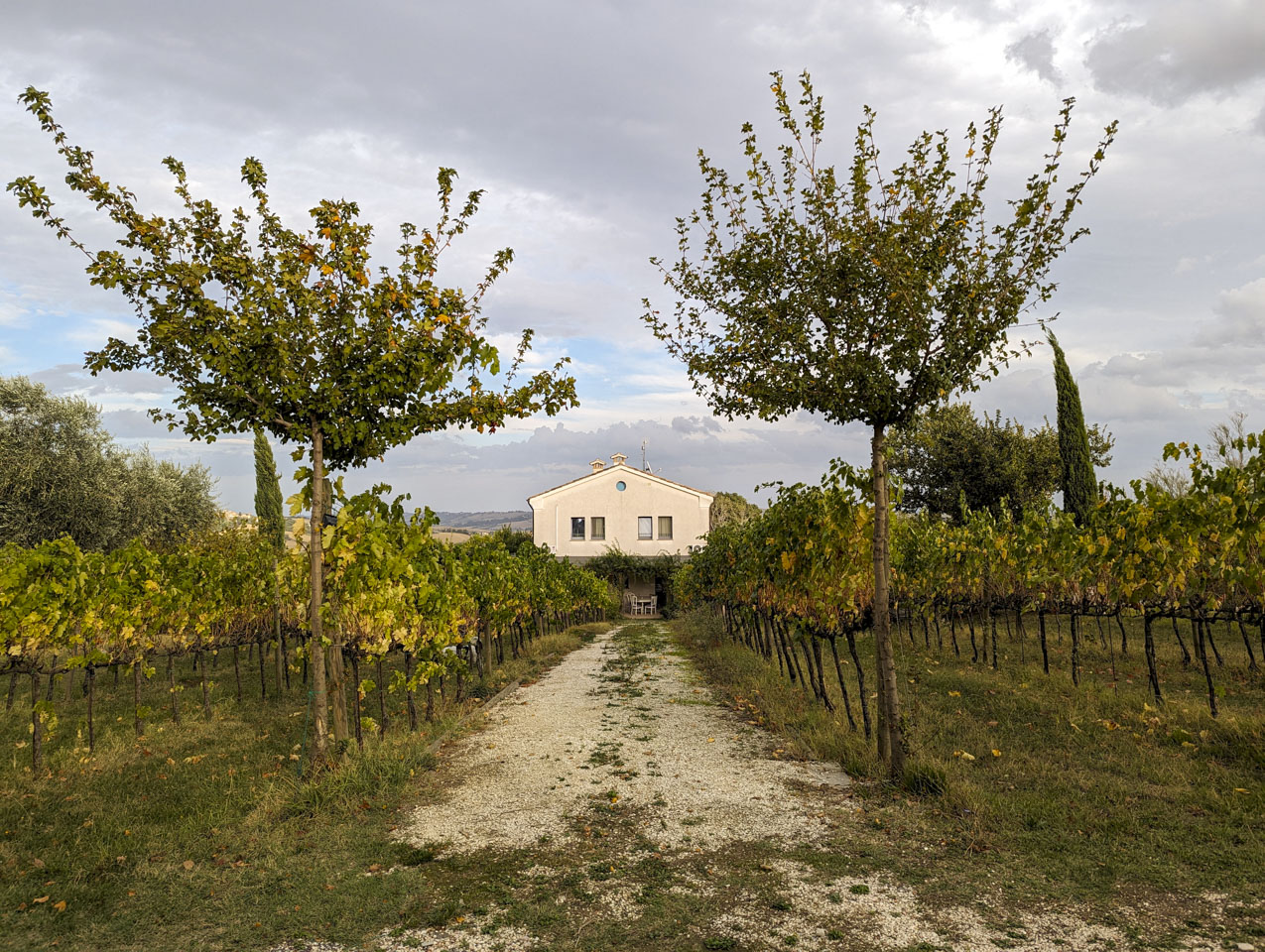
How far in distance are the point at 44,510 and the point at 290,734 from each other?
20.2 m

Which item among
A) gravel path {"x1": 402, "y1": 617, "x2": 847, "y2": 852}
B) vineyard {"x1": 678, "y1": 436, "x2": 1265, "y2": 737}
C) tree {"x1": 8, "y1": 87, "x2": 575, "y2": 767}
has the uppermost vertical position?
tree {"x1": 8, "y1": 87, "x2": 575, "y2": 767}

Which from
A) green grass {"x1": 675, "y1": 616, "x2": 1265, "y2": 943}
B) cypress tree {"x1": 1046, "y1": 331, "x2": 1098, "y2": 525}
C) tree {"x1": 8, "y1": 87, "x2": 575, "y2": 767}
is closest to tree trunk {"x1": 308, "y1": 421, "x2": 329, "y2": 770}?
tree {"x1": 8, "y1": 87, "x2": 575, "y2": 767}

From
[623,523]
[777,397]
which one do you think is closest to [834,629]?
[777,397]

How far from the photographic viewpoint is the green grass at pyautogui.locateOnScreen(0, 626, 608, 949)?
4270 mm

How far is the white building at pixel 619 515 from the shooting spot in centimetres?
4122

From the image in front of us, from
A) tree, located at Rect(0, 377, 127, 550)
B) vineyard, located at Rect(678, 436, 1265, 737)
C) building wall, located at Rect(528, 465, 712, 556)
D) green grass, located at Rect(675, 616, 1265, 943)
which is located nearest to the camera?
green grass, located at Rect(675, 616, 1265, 943)

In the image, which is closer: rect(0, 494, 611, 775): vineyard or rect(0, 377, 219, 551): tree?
rect(0, 494, 611, 775): vineyard

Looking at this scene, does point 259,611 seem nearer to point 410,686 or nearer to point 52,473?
point 410,686

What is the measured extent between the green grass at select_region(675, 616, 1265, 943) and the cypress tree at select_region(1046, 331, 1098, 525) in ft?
49.4

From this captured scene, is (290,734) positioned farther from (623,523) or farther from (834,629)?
(623,523)

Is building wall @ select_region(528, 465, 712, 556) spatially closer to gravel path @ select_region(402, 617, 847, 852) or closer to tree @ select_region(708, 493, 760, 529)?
tree @ select_region(708, 493, 760, 529)

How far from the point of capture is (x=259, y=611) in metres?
12.9

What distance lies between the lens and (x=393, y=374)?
677 centimetres

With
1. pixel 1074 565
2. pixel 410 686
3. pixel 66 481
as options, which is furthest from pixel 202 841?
pixel 66 481
